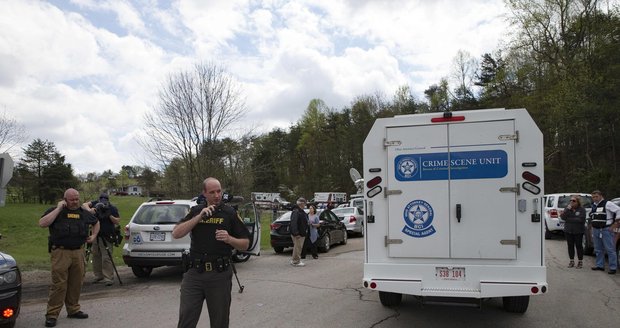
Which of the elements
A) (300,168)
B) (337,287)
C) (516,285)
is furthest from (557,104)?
(300,168)

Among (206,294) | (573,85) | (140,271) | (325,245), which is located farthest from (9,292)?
(573,85)

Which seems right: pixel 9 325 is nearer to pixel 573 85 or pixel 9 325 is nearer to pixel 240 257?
pixel 240 257

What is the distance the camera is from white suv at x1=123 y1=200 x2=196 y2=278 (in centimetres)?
966

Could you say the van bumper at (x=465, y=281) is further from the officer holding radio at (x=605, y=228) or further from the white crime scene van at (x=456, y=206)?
the officer holding radio at (x=605, y=228)

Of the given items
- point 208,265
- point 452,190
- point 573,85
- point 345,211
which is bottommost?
point 345,211

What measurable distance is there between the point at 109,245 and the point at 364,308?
18.2 ft

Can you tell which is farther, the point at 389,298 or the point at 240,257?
the point at 240,257

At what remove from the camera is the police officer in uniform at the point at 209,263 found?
4266 mm

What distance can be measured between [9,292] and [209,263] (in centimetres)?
294

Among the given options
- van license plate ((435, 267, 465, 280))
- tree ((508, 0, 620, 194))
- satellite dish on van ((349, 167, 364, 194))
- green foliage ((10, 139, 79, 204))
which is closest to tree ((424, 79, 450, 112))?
tree ((508, 0, 620, 194))

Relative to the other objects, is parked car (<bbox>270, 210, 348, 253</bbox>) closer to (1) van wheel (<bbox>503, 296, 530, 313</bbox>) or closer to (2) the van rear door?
(1) van wheel (<bbox>503, 296, 530, 313</bbox>)

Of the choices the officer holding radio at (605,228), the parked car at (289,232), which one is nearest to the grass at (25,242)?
the parked car at (289,232)

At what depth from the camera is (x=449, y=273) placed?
5902 mm

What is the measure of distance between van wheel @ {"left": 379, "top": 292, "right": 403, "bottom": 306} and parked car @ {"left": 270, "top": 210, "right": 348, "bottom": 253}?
26.6 feet
